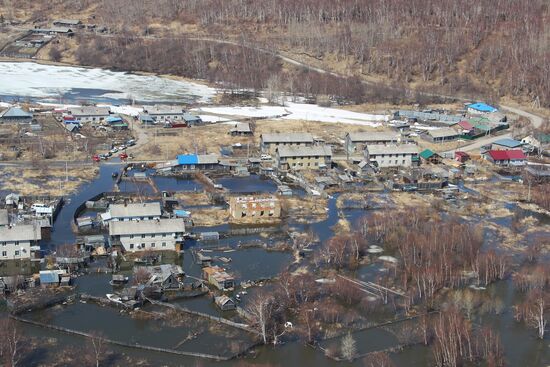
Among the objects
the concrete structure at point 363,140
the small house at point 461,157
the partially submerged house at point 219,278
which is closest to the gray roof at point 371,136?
the concrete structure at point 363,140

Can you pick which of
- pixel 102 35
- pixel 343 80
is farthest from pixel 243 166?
pixel 102 35

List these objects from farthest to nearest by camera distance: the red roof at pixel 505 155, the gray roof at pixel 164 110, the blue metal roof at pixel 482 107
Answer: the blue metal roof at pixel 482 107, the gray roof at pixel 164 110, the red roof at pixel 505 155

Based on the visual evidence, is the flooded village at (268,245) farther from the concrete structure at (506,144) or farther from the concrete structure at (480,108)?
the concrete structure at (480,108)

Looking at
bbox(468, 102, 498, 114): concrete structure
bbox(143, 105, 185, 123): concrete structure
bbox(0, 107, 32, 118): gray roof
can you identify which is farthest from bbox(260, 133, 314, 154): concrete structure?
bbox(468, 102, 498, 114): concrete structure

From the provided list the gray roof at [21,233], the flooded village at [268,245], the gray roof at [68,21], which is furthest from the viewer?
the gray roof at [68,21]

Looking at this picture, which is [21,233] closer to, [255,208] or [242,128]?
[255,208]

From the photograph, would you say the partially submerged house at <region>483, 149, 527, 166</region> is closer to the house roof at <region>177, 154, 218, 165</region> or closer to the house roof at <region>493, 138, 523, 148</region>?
the house roof at <region>493, 138, 523, 148</region>

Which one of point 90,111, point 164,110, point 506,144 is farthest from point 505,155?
point 90,111
